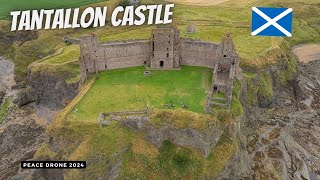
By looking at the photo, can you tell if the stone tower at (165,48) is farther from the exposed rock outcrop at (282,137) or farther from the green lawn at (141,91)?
the exposed rock outcrop at (282,137)

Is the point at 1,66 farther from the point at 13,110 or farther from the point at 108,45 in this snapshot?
the point at 108,45

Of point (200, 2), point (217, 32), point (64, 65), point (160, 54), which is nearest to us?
point (160, 54)

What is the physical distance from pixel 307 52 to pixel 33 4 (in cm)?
8190

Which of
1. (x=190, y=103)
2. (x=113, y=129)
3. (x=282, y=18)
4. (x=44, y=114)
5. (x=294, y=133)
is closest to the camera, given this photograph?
(x=282, y=18)

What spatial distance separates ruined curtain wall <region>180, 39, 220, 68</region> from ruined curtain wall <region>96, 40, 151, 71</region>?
6.62 metres

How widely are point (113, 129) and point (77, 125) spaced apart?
16.8 feet

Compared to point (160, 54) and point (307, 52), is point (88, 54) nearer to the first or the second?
point (160, 54)

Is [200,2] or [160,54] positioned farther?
[200,2]

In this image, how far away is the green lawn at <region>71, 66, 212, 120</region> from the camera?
5516cm

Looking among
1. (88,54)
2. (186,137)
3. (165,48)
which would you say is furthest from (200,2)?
(186,137)

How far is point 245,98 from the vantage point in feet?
225

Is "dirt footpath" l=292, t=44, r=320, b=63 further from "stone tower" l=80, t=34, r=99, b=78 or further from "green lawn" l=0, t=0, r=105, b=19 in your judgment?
"green lawn" l=0, t=0, r=105, b=19

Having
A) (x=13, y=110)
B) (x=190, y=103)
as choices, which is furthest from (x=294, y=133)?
(x=13, y=110)

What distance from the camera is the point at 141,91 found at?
59.6 metres
